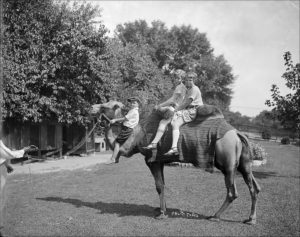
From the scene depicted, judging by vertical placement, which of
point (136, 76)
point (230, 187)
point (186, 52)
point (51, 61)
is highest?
point (186, 52)

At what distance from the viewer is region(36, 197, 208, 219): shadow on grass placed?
26.2ft

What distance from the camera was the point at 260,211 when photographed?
845 cm

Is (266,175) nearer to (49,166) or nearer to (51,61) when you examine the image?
(49,166)

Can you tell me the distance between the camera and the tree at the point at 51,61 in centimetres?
1568

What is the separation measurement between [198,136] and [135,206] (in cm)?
295

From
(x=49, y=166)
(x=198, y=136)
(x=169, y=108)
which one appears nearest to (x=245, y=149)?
(x=198, y=136)

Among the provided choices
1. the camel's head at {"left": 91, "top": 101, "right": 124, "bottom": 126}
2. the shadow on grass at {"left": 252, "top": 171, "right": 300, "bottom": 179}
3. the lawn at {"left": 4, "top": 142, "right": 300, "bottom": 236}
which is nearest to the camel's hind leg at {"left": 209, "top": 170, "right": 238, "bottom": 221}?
the lawn at {"left": 4, "top": 142, "right": 300, "bottom": 236}

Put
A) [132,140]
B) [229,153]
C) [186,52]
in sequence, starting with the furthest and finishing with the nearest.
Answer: [186,52], [132,140], [229,153]

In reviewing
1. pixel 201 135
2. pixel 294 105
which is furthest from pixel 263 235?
pixel 294 105

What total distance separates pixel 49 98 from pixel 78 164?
13.2ft

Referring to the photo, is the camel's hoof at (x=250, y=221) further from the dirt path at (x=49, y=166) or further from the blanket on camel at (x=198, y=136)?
the dirt path at (x=49, y=166)

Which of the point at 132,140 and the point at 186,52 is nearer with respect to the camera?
the point at 132,140

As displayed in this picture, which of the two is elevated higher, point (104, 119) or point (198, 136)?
point (104, 119)

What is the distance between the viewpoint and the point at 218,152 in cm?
709
